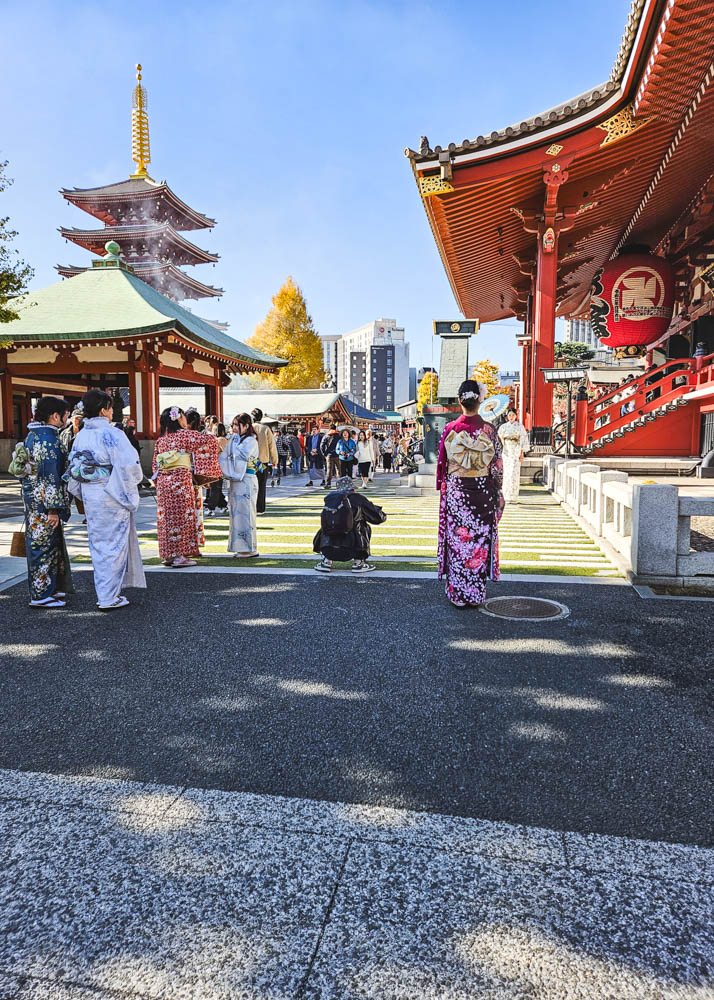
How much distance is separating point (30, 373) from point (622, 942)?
1981 centimetres

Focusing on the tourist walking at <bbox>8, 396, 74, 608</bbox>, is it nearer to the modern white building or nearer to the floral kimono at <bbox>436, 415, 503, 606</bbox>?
the floral kimono at <bbox>436, 415, 503, 606</bbox>

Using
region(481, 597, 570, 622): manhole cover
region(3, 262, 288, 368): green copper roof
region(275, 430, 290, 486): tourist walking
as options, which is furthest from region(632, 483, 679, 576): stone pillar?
region(275, 430, 290, 486): tourist walking

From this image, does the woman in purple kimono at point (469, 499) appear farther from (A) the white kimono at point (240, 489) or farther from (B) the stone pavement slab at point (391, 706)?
(A) the white kimono at point (240, 489)

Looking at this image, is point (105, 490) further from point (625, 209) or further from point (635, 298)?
point (625, 209)

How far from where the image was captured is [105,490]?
491 centimetres

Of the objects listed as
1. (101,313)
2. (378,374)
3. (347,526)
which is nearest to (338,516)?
(347,526)

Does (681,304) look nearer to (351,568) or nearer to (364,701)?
(351,568)

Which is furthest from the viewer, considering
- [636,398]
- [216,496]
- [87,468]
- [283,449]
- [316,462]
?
[283,449]

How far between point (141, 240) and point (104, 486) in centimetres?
3523

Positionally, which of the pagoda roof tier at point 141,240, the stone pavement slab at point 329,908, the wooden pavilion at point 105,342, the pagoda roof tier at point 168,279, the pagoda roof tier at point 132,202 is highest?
the pagoda roof tier at point 132,202

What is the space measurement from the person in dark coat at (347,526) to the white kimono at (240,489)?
4.06 ft

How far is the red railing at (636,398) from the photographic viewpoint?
508 inches

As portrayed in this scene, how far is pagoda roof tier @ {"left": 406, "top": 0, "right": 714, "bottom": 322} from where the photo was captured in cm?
905

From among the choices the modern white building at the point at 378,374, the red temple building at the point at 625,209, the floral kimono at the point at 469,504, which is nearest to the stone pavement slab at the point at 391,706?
the floral kimono at the point at 469,504
